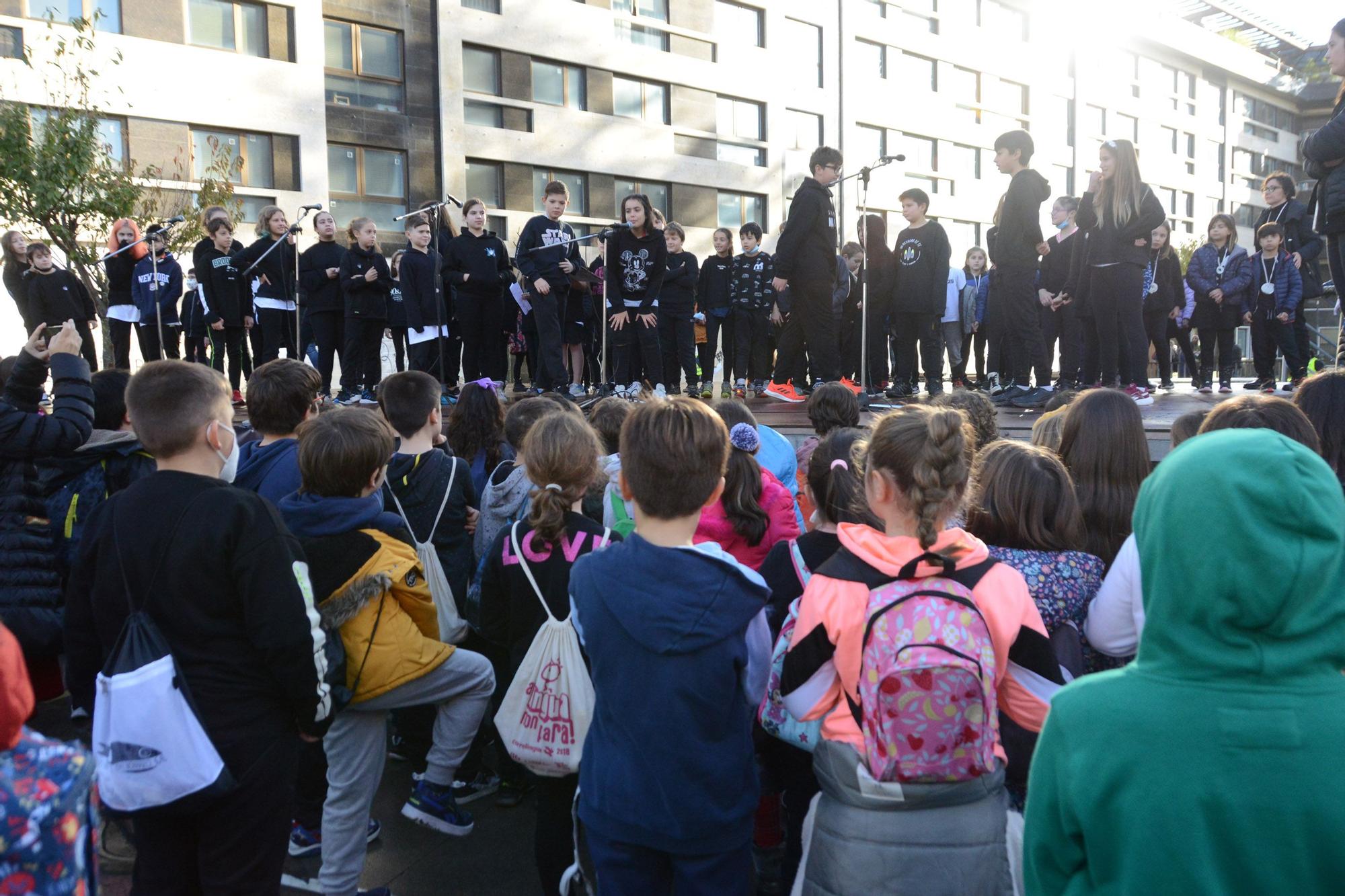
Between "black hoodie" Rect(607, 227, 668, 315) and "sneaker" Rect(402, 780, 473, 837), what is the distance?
21.0 ft

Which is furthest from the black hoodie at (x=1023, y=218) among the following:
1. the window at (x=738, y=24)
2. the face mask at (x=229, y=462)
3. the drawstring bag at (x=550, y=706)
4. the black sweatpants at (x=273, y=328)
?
the window at (x=738, y=24)

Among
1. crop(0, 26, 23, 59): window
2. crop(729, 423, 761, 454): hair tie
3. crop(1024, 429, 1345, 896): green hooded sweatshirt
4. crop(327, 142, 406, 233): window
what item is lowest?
crop(1024, 429, 1345, 896): green hooded sweatshirt

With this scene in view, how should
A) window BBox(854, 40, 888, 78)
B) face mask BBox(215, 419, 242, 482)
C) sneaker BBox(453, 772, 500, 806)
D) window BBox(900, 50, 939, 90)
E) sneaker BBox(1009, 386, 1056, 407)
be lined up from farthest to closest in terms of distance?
window BBox(900, 50, 939, 90) < window BBox(854, 40, 888, 78) < sneaker BBox(1009, 386, 1056, 407) < sneaker BBox(453, 772, 500, 806) < face mask BBox(215, 419, 242, 482)

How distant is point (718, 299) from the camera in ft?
39.6

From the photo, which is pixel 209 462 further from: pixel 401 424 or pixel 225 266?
pixel 225 266

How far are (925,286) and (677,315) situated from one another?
2.61 meters

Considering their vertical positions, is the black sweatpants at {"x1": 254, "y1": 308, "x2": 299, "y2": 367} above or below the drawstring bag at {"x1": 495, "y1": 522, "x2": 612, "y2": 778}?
above

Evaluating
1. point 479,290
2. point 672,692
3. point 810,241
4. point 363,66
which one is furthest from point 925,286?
point 363,66

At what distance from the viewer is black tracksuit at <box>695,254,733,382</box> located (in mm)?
12016

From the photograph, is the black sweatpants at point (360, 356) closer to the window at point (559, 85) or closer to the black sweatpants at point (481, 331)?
the black sweatpants at point (481, 331)

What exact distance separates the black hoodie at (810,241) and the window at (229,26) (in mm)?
18572

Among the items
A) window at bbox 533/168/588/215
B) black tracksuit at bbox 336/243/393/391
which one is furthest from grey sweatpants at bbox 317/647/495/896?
window at bbox 533/168/588/215

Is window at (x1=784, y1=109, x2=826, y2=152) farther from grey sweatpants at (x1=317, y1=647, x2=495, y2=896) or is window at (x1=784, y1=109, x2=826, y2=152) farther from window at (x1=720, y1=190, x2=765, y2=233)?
grey sweatpants at (x1=317, y1=647, x2=495, y2=896)

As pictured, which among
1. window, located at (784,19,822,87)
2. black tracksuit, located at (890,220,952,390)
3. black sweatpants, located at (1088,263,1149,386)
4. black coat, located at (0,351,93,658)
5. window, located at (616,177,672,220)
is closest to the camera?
black coat, located at (0,351,93,658)
